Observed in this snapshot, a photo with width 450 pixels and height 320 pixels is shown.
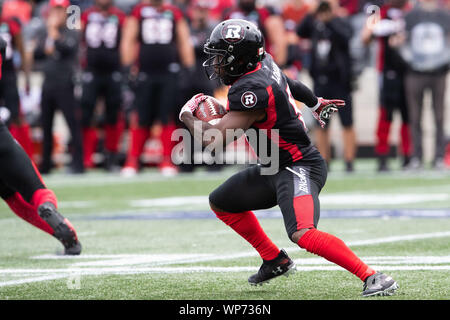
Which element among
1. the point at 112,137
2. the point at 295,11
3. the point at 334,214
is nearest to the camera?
the point at 334,214

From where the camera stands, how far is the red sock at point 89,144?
47.4 ft

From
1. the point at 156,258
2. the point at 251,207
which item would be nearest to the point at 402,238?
the point at 156,258

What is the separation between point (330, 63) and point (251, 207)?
26.7 feet

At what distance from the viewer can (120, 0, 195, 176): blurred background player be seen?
13.5 metres

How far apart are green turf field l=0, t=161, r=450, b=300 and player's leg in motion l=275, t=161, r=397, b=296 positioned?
0.35 ft

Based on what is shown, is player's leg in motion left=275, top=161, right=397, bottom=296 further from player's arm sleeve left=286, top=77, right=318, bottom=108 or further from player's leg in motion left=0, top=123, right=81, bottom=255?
player's leg in motion left=0, top=123, right=81, bottom=255

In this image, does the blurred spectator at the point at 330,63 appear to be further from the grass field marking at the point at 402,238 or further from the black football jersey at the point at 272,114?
the black football jersey at the point at 272,114

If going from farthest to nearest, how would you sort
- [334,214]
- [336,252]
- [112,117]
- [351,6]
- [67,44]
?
[351,6] < [112,117] < [67,44] < [334,214] < [336,252]

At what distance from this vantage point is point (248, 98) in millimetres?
4980

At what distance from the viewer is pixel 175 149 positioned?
1430 cm

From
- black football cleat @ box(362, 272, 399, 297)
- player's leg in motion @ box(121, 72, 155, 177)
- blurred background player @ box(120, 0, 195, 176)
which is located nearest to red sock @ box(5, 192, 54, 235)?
black football cleat @ box(362, 272, 399, 297)

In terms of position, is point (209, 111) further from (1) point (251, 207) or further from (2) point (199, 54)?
(2) point (199, 54)
